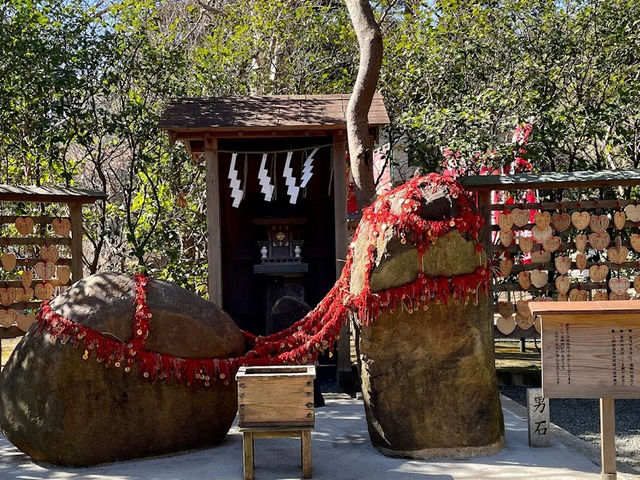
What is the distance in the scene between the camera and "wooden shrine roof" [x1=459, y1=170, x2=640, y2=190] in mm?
7557

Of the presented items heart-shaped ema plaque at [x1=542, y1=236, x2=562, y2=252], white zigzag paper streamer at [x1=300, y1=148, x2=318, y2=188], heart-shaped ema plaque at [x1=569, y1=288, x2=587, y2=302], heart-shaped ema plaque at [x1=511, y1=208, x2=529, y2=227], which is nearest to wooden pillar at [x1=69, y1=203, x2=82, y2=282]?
white zigzag paper streamer at [x1=300, y1=148, x2=318, y2=188]

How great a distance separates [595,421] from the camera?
7754mm

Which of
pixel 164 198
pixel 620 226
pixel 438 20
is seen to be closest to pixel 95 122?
pixel 164 198

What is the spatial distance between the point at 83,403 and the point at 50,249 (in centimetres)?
298

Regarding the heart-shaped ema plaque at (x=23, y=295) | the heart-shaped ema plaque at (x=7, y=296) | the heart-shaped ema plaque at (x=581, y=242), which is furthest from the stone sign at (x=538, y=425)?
the heart-shaped ema plaque at (x=7, y=296)

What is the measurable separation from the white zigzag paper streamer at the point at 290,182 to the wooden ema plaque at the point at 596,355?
4652 mm

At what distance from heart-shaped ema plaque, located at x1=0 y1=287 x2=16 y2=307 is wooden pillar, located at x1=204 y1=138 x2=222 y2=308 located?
7.00ft

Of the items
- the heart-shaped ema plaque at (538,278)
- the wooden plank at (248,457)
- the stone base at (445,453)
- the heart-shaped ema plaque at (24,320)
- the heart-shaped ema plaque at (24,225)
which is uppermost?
the heart-shaped ema plaque at (24,225)

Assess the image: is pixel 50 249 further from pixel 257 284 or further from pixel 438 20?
pixel 438 20

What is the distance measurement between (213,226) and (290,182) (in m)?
1.05

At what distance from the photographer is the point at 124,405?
574 centimetres

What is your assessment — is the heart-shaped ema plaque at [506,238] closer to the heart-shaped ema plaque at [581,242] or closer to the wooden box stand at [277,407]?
the heart-shaped ema plaque at [581,242]

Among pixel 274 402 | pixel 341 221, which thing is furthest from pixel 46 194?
pixel 274 402

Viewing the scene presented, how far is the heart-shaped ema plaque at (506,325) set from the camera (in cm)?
803
